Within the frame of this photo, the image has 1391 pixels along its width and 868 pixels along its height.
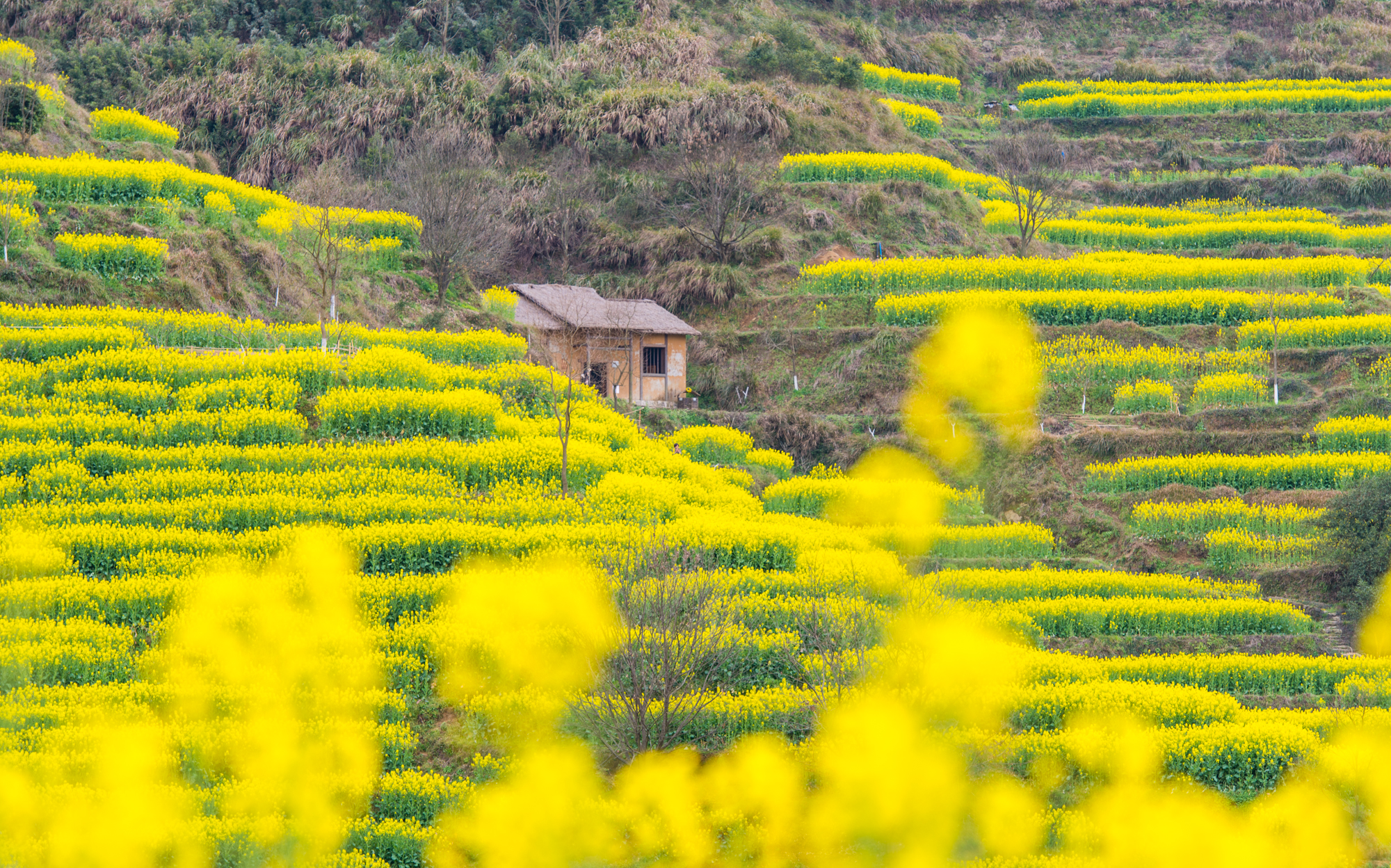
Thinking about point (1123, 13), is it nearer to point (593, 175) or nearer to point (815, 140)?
point (815, 140)

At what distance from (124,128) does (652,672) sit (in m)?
26.5

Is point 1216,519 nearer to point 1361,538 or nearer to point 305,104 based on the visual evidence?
point 1361,538

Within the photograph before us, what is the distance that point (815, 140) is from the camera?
48.6 metres

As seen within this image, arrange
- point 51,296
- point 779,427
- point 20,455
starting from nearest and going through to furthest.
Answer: point 20,455 < point 51,296 < point 779,427

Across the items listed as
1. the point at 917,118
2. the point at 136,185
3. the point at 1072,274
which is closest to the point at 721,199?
the point at 1072,274

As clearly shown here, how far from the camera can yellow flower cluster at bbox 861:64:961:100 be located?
182 ft

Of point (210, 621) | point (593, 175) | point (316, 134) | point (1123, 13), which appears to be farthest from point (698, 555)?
point (1123, 13)

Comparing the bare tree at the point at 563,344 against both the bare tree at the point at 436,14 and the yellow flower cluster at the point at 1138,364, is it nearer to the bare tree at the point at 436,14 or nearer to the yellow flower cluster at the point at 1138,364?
the yellow flower cluster at the point at 1138,364

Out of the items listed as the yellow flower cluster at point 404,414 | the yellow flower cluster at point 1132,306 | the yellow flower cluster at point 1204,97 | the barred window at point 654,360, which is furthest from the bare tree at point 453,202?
the yellow flower cluster at point 1204,97

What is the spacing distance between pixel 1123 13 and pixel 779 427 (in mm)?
38937

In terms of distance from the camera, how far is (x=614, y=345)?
123 ft

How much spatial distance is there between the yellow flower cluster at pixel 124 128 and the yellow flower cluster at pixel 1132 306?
2017 centimetres

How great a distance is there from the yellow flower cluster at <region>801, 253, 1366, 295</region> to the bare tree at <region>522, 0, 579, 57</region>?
1961 cm

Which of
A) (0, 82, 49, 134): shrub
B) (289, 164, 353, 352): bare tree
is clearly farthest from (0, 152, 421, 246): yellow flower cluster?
(0, 82, 49, 134): shrub
